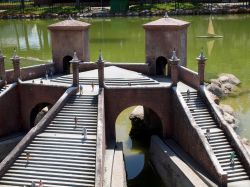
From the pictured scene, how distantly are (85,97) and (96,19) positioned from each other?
69511 millimetres

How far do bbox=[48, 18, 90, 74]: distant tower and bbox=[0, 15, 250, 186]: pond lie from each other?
24.5 feet

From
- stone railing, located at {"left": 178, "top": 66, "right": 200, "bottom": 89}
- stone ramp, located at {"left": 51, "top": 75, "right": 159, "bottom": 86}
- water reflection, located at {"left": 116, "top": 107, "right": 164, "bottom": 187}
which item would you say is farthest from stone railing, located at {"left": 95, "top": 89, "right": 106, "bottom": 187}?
stone railing, located at {"left": 178, "top": 66, "right": 200, "bottom": 89}

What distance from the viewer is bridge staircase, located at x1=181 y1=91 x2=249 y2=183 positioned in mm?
24484

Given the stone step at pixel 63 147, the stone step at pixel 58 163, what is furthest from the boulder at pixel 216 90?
the stone step at pixel 58 163

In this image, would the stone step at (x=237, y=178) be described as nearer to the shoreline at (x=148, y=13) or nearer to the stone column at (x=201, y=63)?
the stone column at (x=201, y=63)

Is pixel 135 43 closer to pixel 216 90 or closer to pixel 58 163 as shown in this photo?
pixel 216 90

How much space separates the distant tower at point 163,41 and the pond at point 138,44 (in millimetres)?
6466

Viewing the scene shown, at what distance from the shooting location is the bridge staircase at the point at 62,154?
79.2ft

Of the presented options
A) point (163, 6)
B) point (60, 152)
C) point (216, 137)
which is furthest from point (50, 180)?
point (163, 6)

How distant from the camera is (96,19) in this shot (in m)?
97.2

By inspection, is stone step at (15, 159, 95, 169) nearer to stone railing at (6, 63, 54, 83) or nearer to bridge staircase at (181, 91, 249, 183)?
bridge staircase at (181, 91, 249, 183)

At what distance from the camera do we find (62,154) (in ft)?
84.2

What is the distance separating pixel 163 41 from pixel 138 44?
3547 cm

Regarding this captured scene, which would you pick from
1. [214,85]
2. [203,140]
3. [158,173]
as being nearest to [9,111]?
[158,173]
